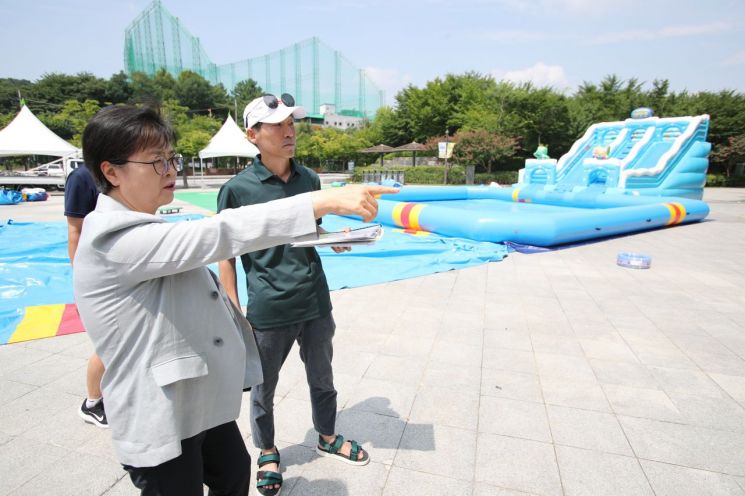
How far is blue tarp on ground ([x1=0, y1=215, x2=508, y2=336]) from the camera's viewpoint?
17.3 feet

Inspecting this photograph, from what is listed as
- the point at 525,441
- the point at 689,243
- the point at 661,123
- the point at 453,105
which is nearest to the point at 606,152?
the point at 661,123

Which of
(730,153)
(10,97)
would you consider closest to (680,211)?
(730,153)

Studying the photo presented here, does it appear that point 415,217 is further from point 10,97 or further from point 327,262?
point 10,97

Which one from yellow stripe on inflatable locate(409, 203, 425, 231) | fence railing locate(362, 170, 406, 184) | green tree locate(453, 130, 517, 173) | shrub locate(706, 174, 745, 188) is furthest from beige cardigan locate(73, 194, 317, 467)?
shrub locate(706, 174, 745, 188)

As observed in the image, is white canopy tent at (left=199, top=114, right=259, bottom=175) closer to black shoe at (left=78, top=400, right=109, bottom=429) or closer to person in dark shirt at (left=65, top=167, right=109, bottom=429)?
person in dark shirt at (left=65, top=167, right=109, bottom=429)

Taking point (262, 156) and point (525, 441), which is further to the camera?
point (525, 441)

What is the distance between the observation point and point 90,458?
238 centimetres

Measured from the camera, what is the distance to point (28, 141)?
55.9 ft

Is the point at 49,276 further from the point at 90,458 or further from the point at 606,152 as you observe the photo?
the point at 606,152

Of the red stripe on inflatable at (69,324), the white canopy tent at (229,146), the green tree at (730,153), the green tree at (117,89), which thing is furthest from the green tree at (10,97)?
the green tree at (730,153)

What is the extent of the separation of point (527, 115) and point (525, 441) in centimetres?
3568

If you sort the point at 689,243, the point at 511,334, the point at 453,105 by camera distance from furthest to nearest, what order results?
1. the point at 453,105
2. the point at 689,243
3. the point at 511,334

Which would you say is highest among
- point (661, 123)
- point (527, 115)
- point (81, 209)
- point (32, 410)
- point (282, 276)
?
point (527, 115)

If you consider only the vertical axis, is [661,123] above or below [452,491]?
above
